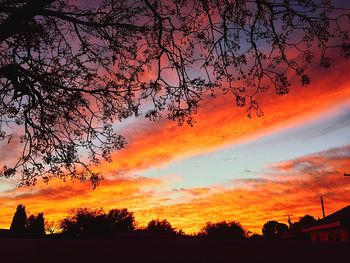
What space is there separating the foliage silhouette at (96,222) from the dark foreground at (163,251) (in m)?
69.3

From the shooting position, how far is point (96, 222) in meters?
72.4

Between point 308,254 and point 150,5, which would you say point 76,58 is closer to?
point 150,5

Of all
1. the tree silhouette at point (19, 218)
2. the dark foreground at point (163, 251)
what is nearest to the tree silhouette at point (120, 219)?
the tree silhouette at point (19, 218)

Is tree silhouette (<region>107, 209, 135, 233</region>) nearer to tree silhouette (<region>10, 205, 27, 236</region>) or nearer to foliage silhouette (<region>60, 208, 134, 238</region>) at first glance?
foliage silhouette (<region>60, 208, 134, 238</region>)

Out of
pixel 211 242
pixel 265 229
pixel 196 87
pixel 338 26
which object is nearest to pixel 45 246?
pixel 211 242

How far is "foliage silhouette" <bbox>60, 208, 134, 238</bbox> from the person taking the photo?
71312 mm

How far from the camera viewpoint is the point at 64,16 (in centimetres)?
1030

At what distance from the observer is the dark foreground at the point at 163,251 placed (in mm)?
3096

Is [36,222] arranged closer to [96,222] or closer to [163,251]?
[96,222]

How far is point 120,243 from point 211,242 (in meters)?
0.88

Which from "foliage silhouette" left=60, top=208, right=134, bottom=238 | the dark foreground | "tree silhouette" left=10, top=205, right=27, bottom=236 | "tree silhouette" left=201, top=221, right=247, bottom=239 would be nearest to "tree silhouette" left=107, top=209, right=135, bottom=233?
"foliage silhouette" left=60, top=208, right=134, bottom=238

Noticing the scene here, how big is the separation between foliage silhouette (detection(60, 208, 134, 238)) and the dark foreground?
69.3 meters

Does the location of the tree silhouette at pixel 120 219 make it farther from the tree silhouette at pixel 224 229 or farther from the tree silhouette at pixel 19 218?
the tree silhouette at pixel 224 229

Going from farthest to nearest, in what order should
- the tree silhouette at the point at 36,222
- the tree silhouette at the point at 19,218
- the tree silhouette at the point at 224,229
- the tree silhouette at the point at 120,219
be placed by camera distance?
the tree silhouette at the point at 224,229 → the tree silhouette at the point at 120,219 → the tree silhouette at the point at 36,222 → the tree silhouette at the point at 19,218
